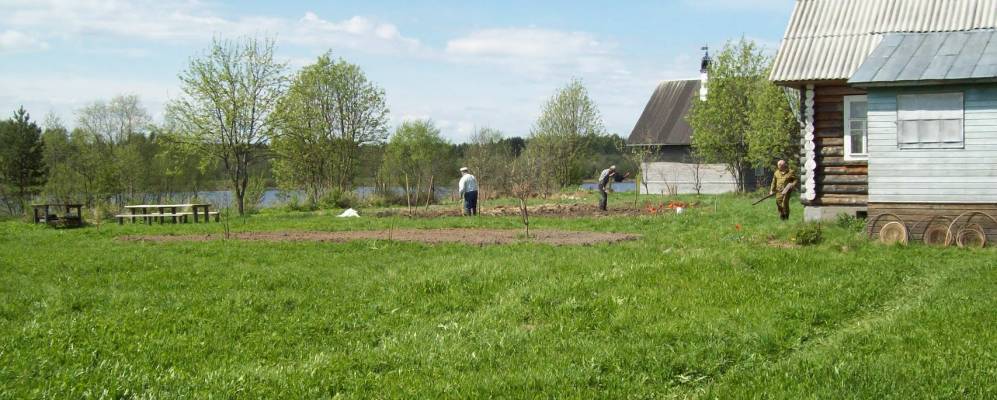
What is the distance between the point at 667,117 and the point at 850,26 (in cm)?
2784

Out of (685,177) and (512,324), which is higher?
(685,177)

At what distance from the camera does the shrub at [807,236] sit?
46.2 feet

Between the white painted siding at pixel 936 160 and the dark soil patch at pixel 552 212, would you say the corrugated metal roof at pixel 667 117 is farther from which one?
the white painted siding at pixel 936 160

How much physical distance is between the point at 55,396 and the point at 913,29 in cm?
1687

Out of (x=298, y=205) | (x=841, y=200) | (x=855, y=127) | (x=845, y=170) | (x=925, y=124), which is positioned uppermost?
(x=855, y=127)

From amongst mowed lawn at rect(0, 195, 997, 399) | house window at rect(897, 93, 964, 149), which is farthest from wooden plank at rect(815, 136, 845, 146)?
mowed lawn at rect(0, 195, 997, 399)

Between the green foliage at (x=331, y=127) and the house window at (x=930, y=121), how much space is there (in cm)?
3322

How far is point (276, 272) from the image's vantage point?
11867 mm

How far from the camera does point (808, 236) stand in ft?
46.3

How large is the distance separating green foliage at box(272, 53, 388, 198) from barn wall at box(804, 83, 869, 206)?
30.6 metres

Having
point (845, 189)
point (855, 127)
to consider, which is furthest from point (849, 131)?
point (845, 189)

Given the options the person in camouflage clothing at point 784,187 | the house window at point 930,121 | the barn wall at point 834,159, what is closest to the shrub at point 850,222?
the barn wall at point 834,159

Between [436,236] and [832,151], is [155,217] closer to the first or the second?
[436,236]

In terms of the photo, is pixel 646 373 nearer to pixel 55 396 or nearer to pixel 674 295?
pixel 674 295
